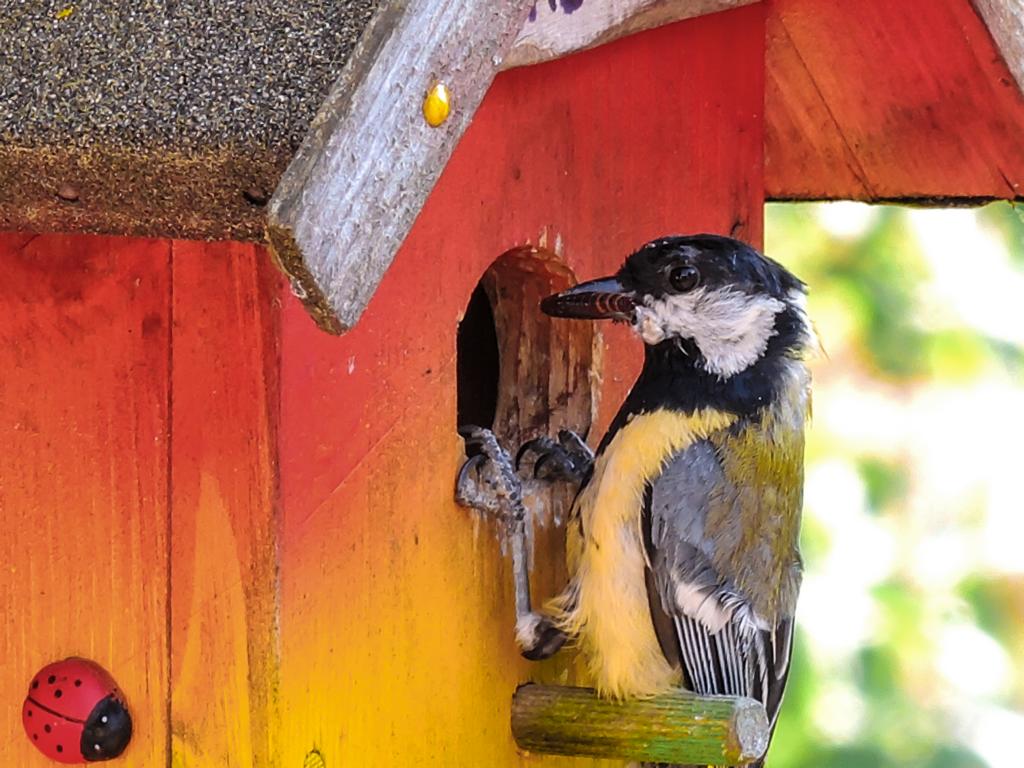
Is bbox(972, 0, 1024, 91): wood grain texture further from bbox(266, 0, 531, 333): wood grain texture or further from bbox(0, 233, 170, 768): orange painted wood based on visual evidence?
bbox(0, 233, 170, 768): orange painted wood

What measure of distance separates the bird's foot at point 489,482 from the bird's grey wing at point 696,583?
8.2 inches

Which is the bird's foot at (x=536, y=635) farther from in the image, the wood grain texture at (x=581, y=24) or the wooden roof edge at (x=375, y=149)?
the wooden roof edge at (x=375, y=149)

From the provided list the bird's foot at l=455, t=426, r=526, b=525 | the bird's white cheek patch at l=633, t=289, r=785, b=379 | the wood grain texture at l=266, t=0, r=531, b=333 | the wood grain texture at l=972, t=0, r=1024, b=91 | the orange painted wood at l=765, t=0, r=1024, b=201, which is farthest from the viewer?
the orange painted wood at l=765, t=0, r=1024, b=201

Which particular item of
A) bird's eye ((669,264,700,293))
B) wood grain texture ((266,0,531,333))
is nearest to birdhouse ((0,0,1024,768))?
wood grain texture ((266,0,531,333))

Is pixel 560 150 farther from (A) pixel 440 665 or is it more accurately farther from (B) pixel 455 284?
(A) pixel 440 665

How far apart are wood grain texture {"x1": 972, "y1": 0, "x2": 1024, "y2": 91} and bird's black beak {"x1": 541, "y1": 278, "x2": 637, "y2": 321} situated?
536 millimetres

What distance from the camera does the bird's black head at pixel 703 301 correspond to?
214cm

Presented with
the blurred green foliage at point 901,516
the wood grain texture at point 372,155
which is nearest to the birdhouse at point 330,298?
the wood grain texture at point 372,155

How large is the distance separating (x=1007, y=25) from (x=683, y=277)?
485 mm

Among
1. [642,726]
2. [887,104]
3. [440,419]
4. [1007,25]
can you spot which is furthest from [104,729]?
[887,104]

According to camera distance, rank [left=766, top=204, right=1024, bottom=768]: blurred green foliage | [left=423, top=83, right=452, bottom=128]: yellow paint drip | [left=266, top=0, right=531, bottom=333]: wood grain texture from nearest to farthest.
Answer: [left=266, top=0, right=531, bottom=333]: wood grain texture, [left=423, top=83, right=452, bottom=128]: yellow paint drip, [left=766, top=204, right=1024, bottom=768]: blurred green foliage

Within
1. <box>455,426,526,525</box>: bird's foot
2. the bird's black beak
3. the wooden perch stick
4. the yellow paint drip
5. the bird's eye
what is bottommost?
the wooden perch stick

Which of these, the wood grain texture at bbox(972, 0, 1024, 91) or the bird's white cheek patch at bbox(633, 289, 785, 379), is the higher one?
the wood grain texture at bbox(972, 0, 1024, 91)

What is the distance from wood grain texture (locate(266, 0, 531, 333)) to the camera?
1.29 m
